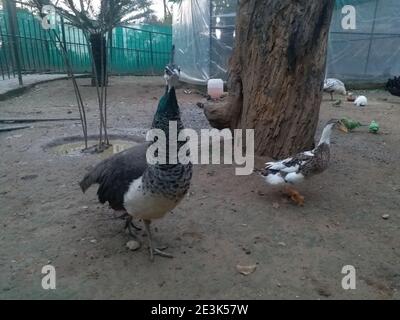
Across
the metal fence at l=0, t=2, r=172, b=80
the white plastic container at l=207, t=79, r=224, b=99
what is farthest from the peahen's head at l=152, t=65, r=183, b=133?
the white plastic container at l=207, t=79, r=224, b=99

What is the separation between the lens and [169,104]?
255cm

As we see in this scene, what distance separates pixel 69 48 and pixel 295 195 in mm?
14237

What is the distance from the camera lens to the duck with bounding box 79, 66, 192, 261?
245cm

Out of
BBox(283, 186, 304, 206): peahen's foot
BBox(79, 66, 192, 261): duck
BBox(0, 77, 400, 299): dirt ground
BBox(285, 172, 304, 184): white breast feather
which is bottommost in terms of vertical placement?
BBox(0, 77, 400, 299): dirt ground

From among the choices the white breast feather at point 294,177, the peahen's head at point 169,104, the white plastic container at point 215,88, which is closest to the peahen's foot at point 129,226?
the peahen's head at point 169,104

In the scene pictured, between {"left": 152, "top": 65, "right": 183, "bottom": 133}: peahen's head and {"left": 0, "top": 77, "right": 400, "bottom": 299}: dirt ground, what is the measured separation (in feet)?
3.29

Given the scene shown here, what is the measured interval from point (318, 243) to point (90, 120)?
5298 mm

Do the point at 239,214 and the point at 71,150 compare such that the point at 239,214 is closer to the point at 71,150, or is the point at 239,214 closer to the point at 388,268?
the point at 388,268

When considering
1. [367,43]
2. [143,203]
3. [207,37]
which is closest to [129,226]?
[143,203]

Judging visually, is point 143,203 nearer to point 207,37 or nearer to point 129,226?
point 129,226

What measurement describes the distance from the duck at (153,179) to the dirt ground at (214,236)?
0.35 meters

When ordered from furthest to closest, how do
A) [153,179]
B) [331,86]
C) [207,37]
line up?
[207,37] < [331,86] < [153,179]

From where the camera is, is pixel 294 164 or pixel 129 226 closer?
pixel 129 226

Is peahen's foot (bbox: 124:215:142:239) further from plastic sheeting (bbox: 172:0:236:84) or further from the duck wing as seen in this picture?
plastic sheeting (bbox: 172:0:236:84)
